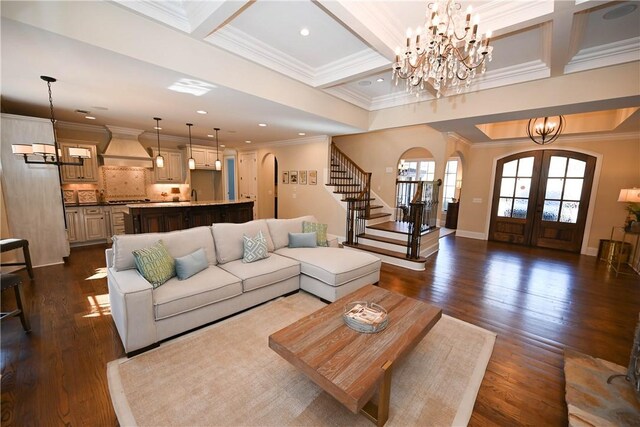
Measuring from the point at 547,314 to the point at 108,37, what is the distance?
5725 millimetres

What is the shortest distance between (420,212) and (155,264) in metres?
4.33

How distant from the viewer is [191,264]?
286cm

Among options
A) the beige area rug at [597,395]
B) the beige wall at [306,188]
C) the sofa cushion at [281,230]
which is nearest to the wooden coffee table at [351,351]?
the beige area rug at [597,395]

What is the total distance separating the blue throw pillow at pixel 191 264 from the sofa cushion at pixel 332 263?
1.12m

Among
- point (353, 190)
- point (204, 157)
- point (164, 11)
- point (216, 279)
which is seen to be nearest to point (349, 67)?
point (164, 11)

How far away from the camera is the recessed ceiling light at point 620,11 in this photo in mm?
2346

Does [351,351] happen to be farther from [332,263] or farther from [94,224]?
[94,224]

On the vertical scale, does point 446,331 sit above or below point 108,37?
below

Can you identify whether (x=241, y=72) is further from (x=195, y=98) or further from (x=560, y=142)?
(x=560, y=142)

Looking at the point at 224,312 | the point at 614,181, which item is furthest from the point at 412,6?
the point at 614,181

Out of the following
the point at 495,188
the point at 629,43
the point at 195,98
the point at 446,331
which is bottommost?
the point at 446,331

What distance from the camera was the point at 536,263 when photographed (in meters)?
5.25

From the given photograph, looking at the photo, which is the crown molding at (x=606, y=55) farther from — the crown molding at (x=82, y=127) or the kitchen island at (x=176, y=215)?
the crown molding at (x=82, y=127)

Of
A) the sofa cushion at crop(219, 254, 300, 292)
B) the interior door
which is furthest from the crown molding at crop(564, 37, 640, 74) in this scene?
the interior door
